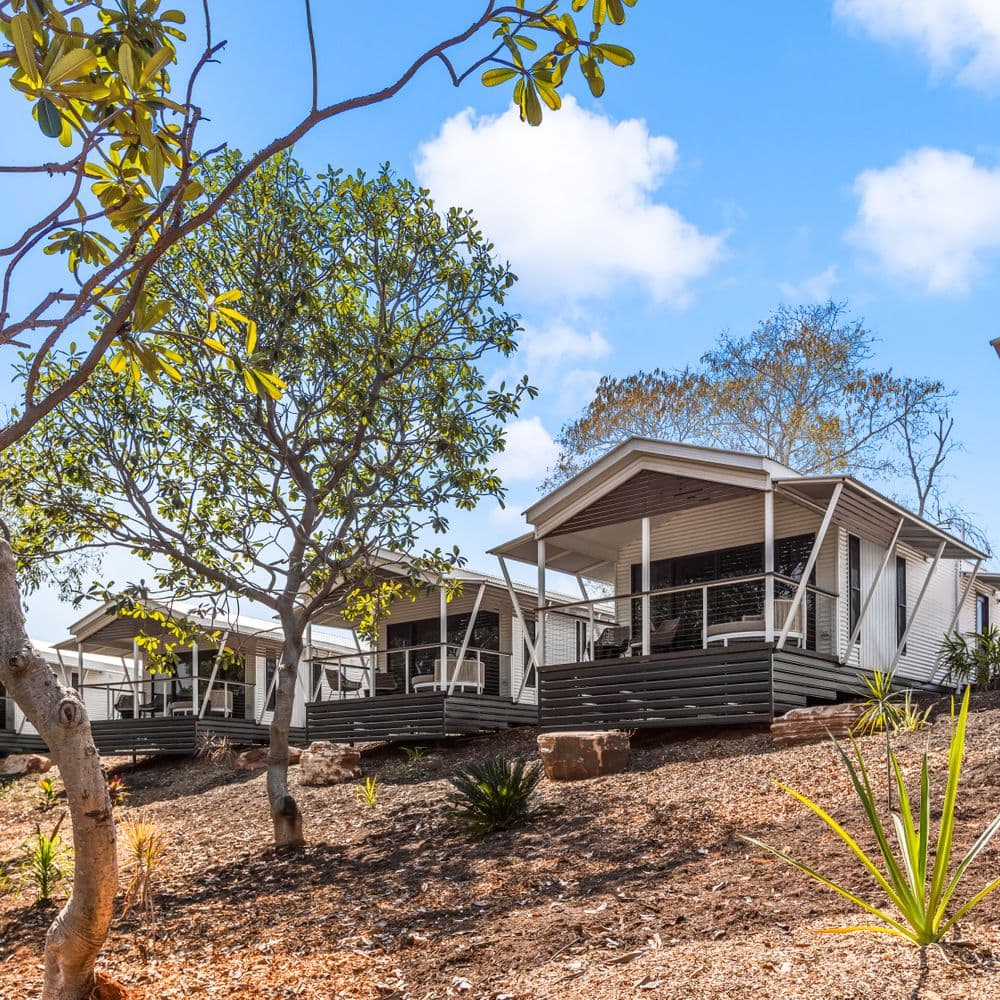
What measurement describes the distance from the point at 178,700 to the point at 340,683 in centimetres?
683

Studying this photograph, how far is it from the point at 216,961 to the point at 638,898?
2637 millimetres

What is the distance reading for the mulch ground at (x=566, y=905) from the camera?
484 cm

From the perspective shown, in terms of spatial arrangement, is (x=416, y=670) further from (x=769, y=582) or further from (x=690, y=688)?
(x=769, y=582)

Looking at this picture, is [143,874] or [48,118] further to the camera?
[143,874]

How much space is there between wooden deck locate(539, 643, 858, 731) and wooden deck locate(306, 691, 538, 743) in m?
3.04

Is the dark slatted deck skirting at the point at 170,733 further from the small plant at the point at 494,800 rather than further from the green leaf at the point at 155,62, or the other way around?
the green leaf at the point at 155,62

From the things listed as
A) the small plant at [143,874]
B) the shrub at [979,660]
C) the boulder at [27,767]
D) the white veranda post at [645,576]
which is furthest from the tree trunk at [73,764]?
the boulder at [27,767]

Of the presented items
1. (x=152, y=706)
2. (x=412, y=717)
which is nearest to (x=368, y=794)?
(x=412, y=717)

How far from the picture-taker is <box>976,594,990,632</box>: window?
66.3ft

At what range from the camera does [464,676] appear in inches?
800

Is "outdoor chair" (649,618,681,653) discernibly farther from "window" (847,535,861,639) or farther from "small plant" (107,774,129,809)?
"small plant" (107,774,129,809)

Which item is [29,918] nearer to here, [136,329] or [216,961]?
[216,961]

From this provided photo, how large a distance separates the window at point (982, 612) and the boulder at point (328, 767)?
1212 centimetres

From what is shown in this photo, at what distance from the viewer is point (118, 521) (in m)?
11.0
